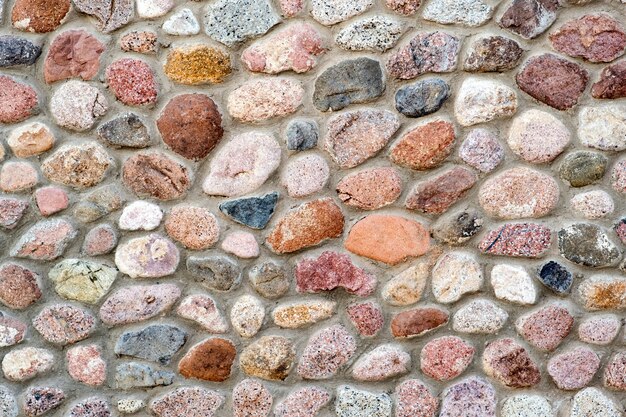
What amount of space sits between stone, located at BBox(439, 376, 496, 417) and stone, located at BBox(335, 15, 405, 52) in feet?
3.44

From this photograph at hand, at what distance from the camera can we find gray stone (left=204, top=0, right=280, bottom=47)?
8.41 feet

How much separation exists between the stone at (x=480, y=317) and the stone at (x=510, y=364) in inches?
1.9

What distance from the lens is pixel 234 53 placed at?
8.49 feet

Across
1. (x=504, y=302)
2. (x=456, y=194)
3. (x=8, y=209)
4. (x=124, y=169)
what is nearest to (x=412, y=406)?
(x=504, y=302)

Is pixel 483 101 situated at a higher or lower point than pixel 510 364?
higher

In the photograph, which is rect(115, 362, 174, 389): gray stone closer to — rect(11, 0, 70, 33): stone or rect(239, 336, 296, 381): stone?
rect(239, 336, 296, 381): stone

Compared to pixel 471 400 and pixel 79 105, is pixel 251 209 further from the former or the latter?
pixel 471 400

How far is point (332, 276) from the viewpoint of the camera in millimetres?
2574

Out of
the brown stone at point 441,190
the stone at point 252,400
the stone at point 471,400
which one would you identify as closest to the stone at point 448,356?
the stone at point 471,400

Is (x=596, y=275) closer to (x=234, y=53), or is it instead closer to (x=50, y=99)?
(x=234, y=53)

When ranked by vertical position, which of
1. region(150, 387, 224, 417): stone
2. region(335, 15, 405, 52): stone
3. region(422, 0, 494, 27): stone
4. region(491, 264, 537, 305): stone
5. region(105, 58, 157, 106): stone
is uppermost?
region(422, 0, 494, 27): stone

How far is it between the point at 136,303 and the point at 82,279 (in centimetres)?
18

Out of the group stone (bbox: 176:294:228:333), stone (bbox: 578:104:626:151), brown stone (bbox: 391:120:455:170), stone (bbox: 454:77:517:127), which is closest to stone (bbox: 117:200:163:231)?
stone (bbox: 176:294:228:333)

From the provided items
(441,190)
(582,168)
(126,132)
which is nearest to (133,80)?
(126,132)
